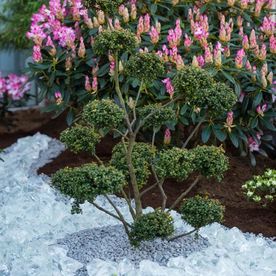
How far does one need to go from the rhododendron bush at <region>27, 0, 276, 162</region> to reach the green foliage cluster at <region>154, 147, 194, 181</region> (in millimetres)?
1281

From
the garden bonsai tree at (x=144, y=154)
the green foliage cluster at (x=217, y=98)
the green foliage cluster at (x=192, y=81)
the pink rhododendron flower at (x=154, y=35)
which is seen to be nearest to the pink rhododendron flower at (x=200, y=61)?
the pink rhododendron flower at (x=154, y=35)

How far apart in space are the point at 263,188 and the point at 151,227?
139 cm

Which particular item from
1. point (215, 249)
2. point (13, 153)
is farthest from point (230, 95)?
point (13, 153)

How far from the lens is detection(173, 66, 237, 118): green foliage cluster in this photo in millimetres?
3162

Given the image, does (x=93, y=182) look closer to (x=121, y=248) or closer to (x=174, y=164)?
(x=174, y=164)

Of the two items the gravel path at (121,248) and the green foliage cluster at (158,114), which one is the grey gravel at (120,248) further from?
the green foliage cluster at (158,114)

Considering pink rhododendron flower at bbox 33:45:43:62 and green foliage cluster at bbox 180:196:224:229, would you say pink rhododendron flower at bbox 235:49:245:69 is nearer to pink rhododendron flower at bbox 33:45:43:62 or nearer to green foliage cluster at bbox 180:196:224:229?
pink rhododendron flower at bbox 33:45:43:62

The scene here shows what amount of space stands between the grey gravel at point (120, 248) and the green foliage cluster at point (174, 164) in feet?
1.34

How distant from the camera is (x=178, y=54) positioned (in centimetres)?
481

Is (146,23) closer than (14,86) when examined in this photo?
Yes

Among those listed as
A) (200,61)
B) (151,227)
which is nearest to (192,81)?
(151,227)

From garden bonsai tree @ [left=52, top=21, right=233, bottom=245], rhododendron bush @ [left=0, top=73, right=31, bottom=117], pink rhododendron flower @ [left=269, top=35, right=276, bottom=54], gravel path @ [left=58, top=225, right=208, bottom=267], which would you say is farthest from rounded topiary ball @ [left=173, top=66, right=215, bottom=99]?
rhododendron bush @ [left=0, top=73, right=31, bottom=117]

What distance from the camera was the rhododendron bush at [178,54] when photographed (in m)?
4.70

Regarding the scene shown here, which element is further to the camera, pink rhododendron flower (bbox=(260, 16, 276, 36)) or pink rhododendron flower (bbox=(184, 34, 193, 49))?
pink rhododendron flower (bbox=(260, 16, 276, 36))
